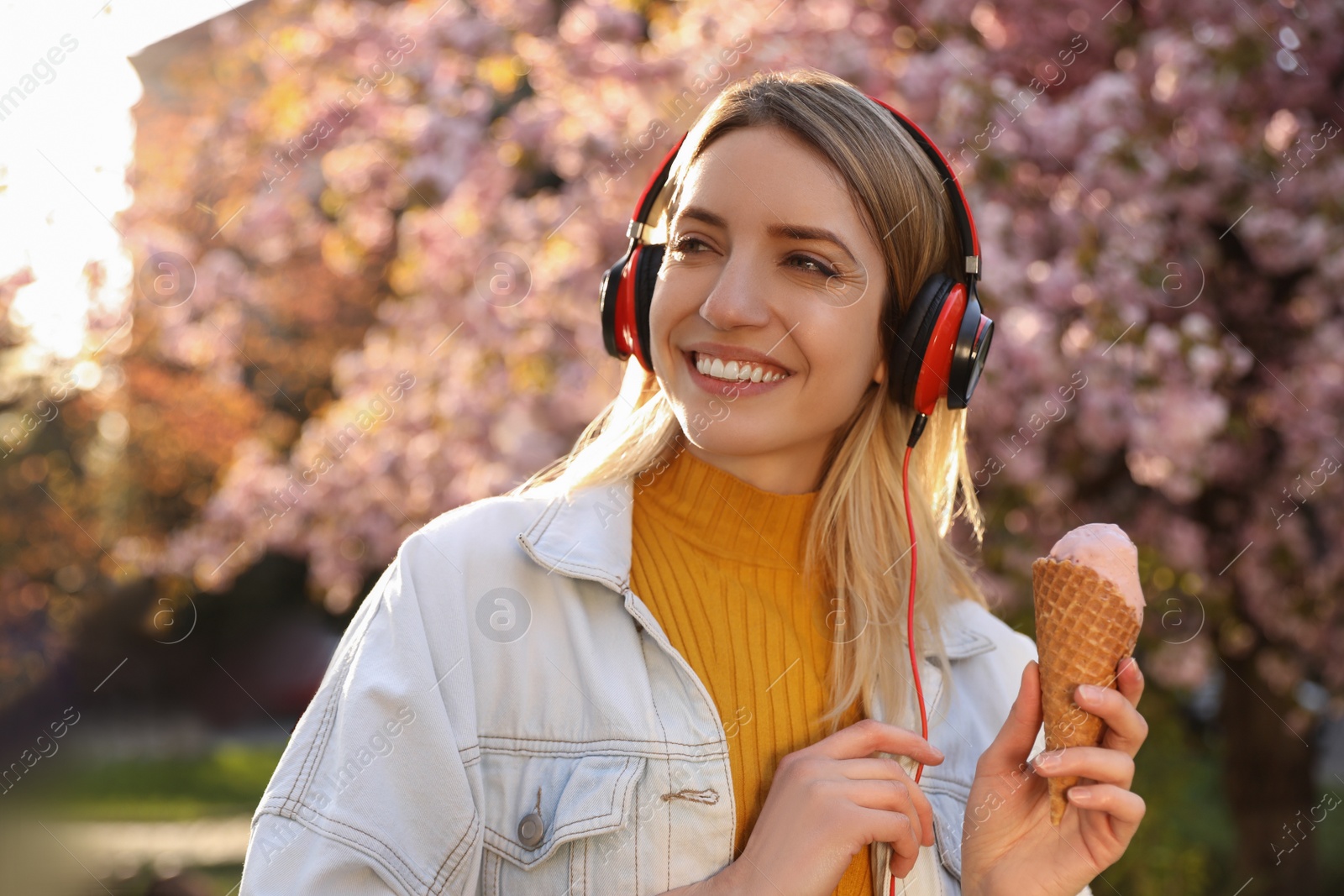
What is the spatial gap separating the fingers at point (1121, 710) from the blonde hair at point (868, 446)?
40 cm

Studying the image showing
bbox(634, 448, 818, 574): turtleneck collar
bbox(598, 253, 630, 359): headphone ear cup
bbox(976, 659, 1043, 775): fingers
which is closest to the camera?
bbox(976, 659, 1043, 775): fingers

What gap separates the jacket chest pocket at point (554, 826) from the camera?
166cm

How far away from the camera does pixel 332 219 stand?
30.5 feet

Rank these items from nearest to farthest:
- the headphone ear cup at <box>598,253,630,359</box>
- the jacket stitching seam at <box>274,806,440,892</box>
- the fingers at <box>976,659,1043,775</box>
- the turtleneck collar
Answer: the jacket stitching seam at <box>274,806,440,892</box>
the fingers at <box>976,659,1043,775</box>
the turtleneck collar
the headphone ear cup at <box>598,253,630,359</box>

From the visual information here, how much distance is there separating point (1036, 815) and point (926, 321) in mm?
838

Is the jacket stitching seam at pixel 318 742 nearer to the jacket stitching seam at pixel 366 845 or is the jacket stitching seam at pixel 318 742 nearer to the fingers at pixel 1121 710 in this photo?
the jacket stitching seam at pixel 366 845

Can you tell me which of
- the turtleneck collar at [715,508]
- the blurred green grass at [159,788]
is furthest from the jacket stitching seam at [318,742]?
the blurred green grass at [159,788]

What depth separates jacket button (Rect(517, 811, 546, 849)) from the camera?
1672 millimetres

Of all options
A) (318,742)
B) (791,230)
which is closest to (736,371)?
(791,230)

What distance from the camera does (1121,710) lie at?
165cm

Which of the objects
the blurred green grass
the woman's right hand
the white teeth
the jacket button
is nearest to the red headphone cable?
the woman's right hand

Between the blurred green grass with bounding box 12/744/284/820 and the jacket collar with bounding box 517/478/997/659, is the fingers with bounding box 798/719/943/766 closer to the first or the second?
the jacket collar with bounding box 517/478/997/659

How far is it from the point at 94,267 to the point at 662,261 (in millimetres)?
6471

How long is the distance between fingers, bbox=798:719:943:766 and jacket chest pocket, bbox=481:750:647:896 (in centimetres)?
31
